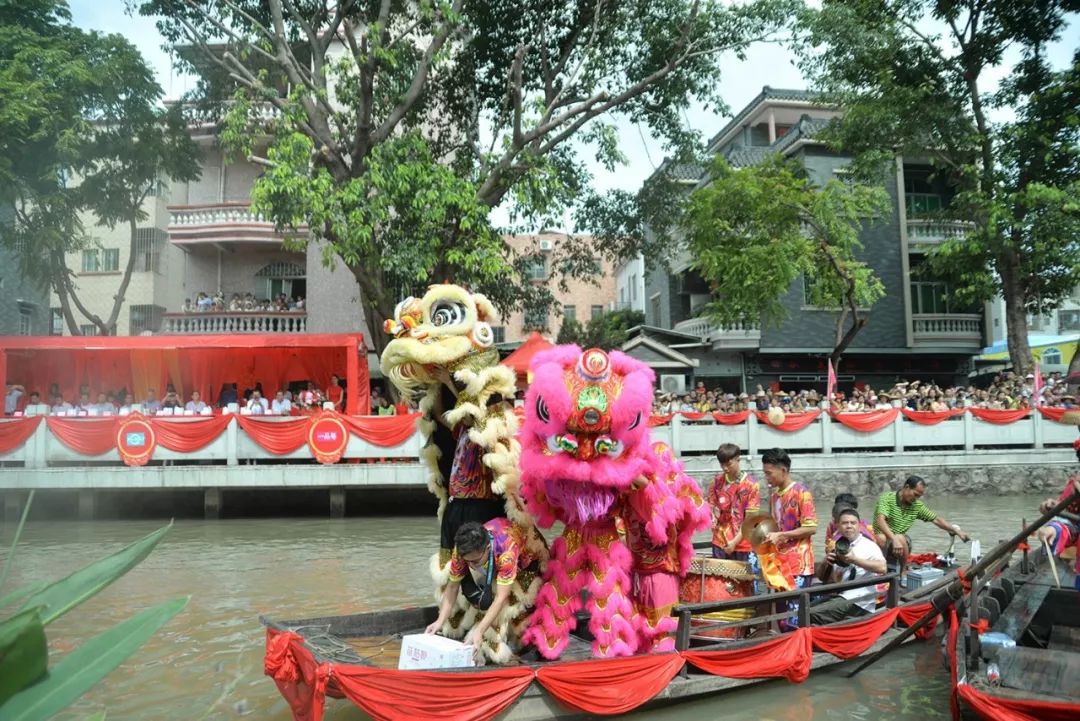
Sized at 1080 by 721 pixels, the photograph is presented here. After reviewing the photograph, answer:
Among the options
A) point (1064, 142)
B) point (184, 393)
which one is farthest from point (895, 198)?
point (184, 393)

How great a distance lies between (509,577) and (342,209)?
36.8 feet

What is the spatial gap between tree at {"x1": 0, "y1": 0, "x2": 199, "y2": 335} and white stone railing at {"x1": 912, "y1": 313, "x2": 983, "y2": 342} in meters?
23.4

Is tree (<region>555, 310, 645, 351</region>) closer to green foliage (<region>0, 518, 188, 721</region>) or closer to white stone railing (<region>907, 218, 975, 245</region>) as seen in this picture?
white stone railing (<region>907, 218, 975, 245</region>)

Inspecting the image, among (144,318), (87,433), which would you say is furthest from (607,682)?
(144,318)

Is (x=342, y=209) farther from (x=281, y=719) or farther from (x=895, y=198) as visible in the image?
(x=895, y=198)

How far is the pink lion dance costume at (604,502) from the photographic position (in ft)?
19.7

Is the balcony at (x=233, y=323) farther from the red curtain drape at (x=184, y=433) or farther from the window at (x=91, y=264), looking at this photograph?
the red curtain drape at (x=184, y=433)

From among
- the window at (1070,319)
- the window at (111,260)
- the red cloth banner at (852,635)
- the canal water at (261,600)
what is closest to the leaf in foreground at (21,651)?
the canal water at (261,600)

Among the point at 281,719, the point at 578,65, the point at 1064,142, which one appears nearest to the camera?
the point at 281,719

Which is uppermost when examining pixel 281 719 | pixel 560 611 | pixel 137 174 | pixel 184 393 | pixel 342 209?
pixel 137 174

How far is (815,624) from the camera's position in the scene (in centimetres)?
774

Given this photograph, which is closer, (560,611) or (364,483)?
(560,611)

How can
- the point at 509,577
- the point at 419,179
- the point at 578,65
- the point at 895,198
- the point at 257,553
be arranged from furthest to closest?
1. the point at 895,198
2. the point at 578,65
3. the point at 419,179
4. the point at 257,553
5. the point at 509,577

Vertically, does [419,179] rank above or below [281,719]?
above
